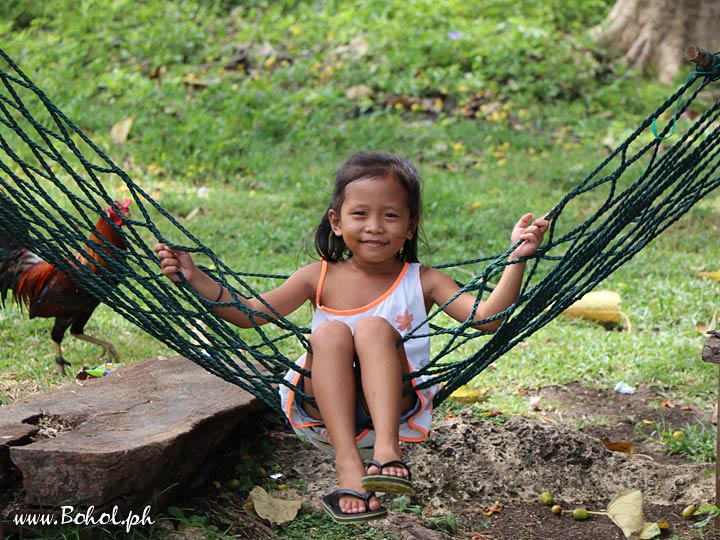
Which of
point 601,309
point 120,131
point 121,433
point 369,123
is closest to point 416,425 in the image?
point 121,433

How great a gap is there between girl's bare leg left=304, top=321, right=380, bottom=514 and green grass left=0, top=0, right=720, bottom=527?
4.10 ft

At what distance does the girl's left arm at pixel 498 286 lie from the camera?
94.9 inches

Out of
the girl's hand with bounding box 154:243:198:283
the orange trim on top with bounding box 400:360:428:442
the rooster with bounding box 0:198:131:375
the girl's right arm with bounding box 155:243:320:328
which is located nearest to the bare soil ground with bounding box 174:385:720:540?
the orange trim on top with bounding box 400:360:428:442

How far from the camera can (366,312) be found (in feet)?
8.58

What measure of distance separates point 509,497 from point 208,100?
4898 mm

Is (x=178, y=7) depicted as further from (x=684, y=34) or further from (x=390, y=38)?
(x=684, y=34)

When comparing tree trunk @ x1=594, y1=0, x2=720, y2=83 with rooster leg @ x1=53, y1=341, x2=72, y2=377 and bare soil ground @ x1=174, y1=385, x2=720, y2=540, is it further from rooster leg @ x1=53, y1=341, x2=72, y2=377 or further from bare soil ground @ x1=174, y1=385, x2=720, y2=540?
rooster leg @ x1=53, y1=341, x2=72, y2=377

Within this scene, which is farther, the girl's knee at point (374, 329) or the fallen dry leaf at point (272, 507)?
the fallen dry leaf at point (272, 507)

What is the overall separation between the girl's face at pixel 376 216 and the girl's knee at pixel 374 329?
0.25 meters

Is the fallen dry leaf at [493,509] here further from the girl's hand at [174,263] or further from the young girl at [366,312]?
the girl's hand at [174,263]

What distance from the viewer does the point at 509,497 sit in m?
2.87

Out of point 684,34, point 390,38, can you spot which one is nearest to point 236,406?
point 390,38

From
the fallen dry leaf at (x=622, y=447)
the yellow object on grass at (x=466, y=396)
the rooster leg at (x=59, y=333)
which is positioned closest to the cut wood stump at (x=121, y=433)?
the rooster leg at (x=59, y=333)

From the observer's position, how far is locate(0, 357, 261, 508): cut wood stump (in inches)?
88.2
